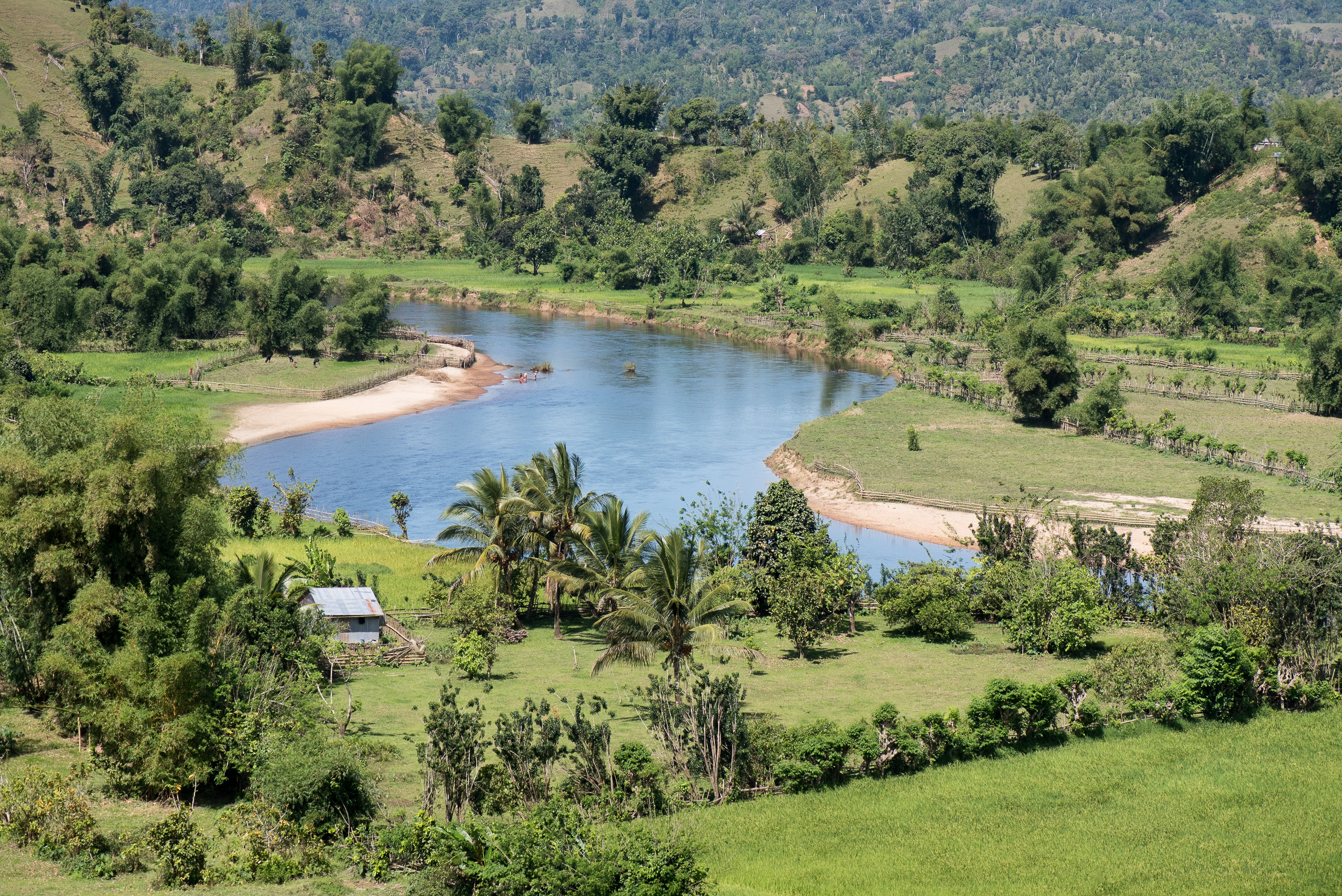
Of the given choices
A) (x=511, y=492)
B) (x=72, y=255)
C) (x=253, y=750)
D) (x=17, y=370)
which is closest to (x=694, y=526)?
(x=511, y=492)

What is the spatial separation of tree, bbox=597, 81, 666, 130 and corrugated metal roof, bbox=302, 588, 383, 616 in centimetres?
13978

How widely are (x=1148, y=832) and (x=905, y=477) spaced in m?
36.8

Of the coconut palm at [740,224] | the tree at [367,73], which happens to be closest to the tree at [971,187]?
the coconut palm at [740,224]

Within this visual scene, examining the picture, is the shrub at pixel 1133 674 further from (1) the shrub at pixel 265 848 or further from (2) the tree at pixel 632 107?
(2) the tree at pixel 632 107

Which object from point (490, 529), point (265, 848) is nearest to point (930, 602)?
point (490, 529)

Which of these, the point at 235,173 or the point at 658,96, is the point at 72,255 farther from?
the point at 658,96

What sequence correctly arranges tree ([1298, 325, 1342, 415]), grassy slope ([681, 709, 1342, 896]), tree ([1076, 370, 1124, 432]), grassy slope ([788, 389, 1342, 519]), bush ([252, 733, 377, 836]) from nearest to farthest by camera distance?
1. grassy slope ([681, 709, 1342, 896])
2. bush ([252, 733, 377, 836])
3. grassy slope ([788, 389, 1342, 519])
4. tree ([1076, 370, 1124, 432])
5. tree ([1298, 325, 1342, 415])

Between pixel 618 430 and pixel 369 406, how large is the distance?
54.7ft

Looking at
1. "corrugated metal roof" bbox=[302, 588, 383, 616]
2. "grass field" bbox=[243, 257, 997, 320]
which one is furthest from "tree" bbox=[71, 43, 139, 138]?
"corrugated metal roof" bbox=[302, 588, 383, 616]

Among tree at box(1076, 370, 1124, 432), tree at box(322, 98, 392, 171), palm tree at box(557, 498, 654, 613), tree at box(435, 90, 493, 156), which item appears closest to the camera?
palm tree at box(557, 498, 654, 613)

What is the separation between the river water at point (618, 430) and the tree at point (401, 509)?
766 millimetres

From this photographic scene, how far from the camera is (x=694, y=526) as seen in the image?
51500 mm

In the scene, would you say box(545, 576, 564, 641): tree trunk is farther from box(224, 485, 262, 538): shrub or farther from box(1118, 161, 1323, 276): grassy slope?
box(1118, 161, 1323, 276): grassy slope

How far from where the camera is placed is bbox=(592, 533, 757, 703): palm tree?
31953 millimetres
